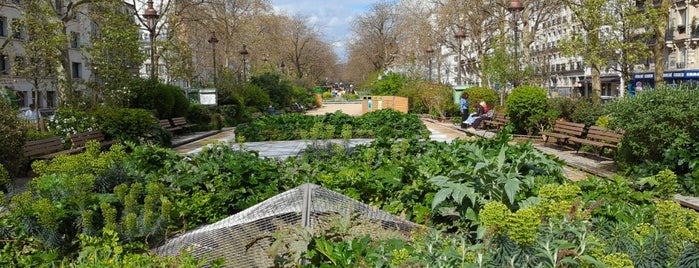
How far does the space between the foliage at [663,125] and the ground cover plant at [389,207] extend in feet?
7.06

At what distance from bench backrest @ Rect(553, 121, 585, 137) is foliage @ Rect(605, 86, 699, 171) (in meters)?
4.68

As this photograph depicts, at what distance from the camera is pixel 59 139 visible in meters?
13.7

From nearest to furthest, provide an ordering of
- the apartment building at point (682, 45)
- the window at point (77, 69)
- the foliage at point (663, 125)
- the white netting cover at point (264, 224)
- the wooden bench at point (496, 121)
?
the white netting cover at point (264, 224)
the foliage at point (663, 125)
the wooden bench at point (496, 121)
the apartment building at point (682, 45)
the window at point (77, 69)

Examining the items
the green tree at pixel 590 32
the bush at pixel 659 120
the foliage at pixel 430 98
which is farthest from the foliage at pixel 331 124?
the foliage at pixel 430 98

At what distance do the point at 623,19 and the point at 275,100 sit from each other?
22.0 metres

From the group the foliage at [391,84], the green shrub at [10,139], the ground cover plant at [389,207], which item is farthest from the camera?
the foliage at [391,84]

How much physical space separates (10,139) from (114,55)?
976cm

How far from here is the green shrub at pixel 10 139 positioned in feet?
36.6

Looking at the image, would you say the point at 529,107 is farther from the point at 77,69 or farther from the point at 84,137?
the point at 77,69

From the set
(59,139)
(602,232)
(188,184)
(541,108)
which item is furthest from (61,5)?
(602,232)

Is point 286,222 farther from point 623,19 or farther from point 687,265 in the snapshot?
point 623,19

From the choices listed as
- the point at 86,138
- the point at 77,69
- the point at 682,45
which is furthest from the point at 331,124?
the point at 682,45

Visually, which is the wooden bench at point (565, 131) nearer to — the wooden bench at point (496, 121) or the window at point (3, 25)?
the wooden bench at point (496, 121)

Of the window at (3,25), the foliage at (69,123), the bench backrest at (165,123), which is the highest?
the window at (3,25)
